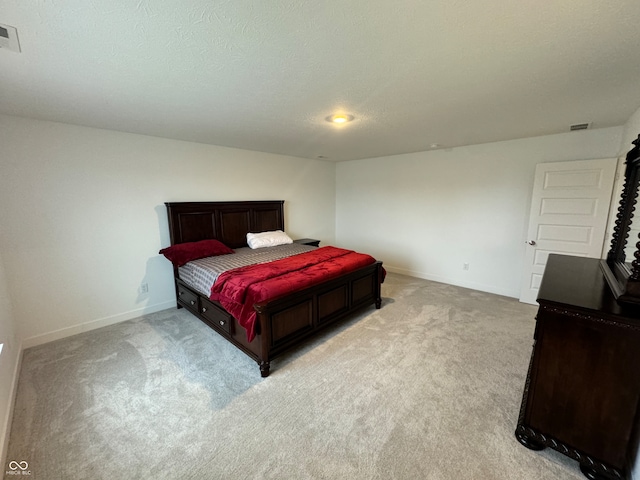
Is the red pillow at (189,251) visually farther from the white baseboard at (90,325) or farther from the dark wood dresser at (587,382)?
the dark wood dresser at (587,382)

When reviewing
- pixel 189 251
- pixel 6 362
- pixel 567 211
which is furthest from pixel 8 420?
pixel 567 211

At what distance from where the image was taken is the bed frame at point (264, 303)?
231 centimetres

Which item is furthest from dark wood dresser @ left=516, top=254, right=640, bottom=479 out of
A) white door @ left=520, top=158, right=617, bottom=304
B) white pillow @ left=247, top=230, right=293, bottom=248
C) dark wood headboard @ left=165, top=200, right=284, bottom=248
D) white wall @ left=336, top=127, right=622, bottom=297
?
dark wood headboard @ left=165, top=200, right=284, bottom=248

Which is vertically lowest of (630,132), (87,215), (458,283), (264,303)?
(458,283)

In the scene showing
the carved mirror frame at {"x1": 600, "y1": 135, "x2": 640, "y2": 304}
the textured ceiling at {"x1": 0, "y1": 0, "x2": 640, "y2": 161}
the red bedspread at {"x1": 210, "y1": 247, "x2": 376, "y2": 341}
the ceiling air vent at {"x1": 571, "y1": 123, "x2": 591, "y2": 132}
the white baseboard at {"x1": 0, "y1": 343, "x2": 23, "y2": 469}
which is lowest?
the white baseboard at {"x1": 0, "y1": 343, "x2": 23, "y2": 469}

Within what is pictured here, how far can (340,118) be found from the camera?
8.44 ft

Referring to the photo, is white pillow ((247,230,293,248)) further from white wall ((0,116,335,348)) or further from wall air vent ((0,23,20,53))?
wall air vent ((0,23,20,53))

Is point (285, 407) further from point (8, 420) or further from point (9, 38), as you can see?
point (9, 38)

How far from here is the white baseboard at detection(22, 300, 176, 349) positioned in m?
2.68

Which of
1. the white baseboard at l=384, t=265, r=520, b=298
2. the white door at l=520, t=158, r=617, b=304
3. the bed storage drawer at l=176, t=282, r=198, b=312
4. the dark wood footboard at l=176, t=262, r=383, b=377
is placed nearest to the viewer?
the dark wood footboard at l=176, t=262, r=383, b=377

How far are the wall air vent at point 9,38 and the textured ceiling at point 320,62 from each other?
0.04 meters

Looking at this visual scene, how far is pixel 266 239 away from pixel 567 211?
4088 mm

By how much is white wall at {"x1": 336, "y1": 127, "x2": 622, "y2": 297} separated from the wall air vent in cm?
468

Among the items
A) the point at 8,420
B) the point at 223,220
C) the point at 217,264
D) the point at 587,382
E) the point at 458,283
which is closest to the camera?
the point at 587,382
